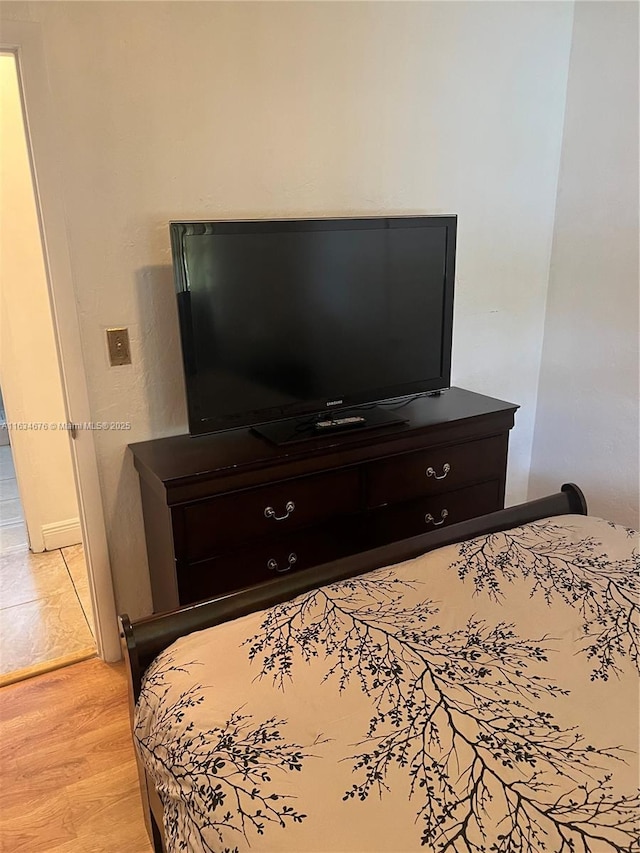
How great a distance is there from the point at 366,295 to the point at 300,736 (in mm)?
1562

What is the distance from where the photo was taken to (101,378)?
216 centimetres

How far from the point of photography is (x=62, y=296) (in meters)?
2.03

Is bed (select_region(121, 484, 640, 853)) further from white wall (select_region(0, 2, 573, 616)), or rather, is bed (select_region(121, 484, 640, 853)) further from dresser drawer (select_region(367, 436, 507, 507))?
white wall (select_region(0, 2, 573, 616))

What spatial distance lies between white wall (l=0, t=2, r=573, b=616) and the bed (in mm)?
1098

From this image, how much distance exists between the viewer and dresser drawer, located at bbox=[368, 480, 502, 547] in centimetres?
234

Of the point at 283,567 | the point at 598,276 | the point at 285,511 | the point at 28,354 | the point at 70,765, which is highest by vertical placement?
the point at 598,276

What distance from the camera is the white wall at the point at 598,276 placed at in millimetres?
2590

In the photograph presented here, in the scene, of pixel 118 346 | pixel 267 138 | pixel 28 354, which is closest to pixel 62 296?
pixel 118 346

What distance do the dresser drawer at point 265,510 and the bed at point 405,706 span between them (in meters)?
0.50

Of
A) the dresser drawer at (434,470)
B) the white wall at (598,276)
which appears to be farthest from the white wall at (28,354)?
the white wall at (598,276)

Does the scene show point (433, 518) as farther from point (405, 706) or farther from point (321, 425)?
point (405, 706)

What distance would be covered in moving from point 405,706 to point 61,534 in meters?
2.59

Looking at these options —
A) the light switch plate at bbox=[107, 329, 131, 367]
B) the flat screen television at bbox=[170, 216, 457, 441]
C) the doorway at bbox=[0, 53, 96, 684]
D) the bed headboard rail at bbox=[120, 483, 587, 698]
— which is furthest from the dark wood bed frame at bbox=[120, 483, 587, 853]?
the doorway at bbox=[0, 53, 96, 684]

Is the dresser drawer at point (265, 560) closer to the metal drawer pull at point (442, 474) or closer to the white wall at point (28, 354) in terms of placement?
the metal drawer pull at point (442, 474)
